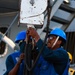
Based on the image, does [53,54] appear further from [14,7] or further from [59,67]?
[14,7]

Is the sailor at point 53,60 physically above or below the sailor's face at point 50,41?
below

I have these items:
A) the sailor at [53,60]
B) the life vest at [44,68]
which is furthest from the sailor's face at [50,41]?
the life vest at [44,68]

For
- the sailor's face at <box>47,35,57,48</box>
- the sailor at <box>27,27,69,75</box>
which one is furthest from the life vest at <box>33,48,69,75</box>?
the sailor's face at <box>47,35,57,48</box>

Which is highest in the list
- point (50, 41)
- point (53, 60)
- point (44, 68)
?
point (50, 41)

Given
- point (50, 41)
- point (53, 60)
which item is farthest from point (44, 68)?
point (50, 41)

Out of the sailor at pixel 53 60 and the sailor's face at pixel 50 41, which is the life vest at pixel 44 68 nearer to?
the sailor at pixel 53 60

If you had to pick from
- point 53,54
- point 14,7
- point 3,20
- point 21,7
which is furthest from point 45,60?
point 3,20

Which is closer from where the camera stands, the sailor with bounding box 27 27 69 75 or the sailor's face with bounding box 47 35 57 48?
the sailor with bounding box 27 27 69 75

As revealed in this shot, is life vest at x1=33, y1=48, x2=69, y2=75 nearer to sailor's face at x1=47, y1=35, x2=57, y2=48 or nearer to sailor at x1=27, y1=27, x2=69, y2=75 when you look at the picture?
sailor at x1=27, y1=27, x2=69, y2=75

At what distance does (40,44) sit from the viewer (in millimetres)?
3387

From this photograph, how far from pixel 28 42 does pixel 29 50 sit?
8 centimetres

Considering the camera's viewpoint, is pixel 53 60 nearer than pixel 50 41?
Yes

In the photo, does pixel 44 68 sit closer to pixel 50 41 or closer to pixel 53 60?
pixel 53 60

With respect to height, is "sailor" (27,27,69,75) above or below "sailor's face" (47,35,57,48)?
below
